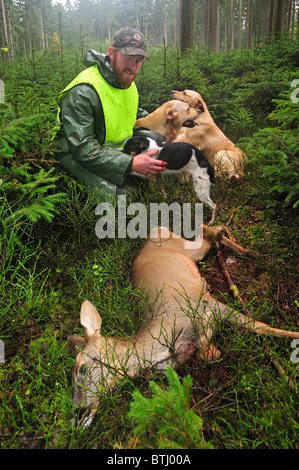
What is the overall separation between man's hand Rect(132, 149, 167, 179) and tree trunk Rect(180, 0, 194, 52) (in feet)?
23.7

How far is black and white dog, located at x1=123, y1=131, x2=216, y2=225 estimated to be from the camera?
172 inches

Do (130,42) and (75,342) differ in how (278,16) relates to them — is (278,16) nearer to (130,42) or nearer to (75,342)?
(130,42)

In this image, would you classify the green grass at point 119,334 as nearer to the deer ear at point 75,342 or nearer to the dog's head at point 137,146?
the deer ear at point 75,342

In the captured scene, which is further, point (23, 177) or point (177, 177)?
point (177, 177)

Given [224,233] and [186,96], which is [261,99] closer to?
[186,96]

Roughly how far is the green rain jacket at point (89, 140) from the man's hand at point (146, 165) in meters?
0.10

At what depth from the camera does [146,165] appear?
4.15 m

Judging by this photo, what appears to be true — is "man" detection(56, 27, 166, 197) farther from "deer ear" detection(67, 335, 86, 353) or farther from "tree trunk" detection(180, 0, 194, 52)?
"tree trunk" detection(180, 0, 194, 52)

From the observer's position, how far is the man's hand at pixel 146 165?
13.5ft

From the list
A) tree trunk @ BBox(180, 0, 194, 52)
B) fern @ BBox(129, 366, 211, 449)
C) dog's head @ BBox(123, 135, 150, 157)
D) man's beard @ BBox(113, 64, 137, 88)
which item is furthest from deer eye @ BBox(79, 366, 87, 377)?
tree trunk @ BBox(180, 0, 194, 52)

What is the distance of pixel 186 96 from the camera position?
18.5ft

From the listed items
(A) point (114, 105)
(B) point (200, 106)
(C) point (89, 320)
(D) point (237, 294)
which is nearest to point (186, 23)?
(B) point (200, 106)

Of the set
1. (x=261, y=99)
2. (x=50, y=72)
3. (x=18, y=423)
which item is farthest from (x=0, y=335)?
(x=261, y=99)

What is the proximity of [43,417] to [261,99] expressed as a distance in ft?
24.4
